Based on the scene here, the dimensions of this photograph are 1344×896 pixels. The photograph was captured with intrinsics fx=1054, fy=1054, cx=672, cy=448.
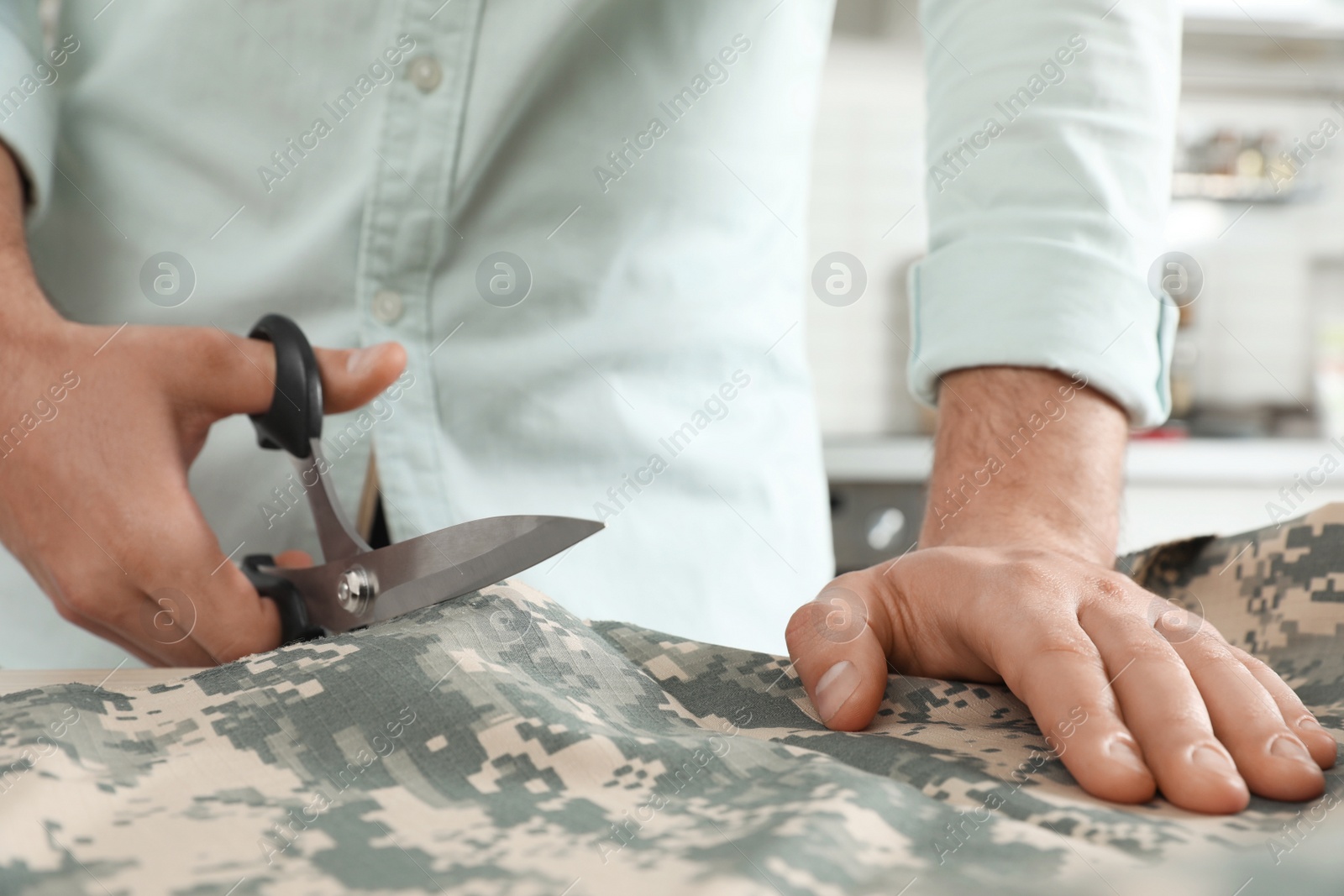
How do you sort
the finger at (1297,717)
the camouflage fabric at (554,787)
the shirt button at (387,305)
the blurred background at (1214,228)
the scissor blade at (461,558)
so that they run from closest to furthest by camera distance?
the camouflage fabric at (554,787) → the finger at (1297,717) → the scissor blade at (461,558) → the shirt button at (387,305) → the blurred background at (1214,228)

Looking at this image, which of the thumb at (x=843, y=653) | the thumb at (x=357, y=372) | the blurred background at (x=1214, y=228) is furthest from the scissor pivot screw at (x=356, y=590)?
the blurred background at (x=1214, y=228)

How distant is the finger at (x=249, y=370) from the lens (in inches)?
21.9

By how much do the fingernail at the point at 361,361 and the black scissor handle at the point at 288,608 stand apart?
12cm

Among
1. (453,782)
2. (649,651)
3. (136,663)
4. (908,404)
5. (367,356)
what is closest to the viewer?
(453,782)

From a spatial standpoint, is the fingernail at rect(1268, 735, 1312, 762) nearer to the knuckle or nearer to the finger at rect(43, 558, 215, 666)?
the knuckle

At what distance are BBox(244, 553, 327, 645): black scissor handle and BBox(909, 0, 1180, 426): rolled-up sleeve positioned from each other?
0.41 metres

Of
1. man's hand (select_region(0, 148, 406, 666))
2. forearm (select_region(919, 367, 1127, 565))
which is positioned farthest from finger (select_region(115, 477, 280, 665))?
forearm (select_region(919, 367, 1127, 565))

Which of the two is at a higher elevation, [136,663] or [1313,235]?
[1313,235]

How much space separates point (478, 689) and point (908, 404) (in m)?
2.52

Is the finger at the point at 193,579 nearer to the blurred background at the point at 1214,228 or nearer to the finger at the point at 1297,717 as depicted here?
the finger at the point at 1297,717

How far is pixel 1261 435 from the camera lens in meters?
2.60

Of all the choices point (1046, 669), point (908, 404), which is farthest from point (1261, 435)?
point (1046, 669)

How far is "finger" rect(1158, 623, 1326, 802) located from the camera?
1.08 ft

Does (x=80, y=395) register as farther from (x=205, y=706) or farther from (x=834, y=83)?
(x=834, y=83)
